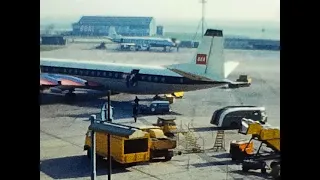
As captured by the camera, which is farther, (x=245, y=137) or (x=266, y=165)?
(x=245, y=137)

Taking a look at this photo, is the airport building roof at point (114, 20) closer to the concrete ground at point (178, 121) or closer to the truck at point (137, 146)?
the concrete ground at point (178, 121)

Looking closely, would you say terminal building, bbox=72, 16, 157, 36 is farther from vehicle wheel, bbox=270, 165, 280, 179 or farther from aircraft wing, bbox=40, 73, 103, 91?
aircraft wing, bbox=40, 73, 103, 91

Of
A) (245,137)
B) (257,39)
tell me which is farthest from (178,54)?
(257,39)

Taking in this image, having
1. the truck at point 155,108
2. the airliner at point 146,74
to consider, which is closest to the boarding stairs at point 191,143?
the truck at point 155,108

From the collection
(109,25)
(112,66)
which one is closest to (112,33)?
(109,25)

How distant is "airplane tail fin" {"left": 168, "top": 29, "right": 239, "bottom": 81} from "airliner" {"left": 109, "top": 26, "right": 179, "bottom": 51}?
0.51m

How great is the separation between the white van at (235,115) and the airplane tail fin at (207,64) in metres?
0.80

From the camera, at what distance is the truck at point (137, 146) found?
8.36 feet

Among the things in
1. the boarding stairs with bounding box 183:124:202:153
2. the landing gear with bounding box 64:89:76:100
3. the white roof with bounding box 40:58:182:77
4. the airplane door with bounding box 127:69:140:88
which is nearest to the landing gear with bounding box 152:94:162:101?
the white roof with bounding box 40:58:182:77

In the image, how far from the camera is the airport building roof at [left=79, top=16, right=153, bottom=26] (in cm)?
219

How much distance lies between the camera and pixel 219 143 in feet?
10.5

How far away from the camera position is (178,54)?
169 inches
